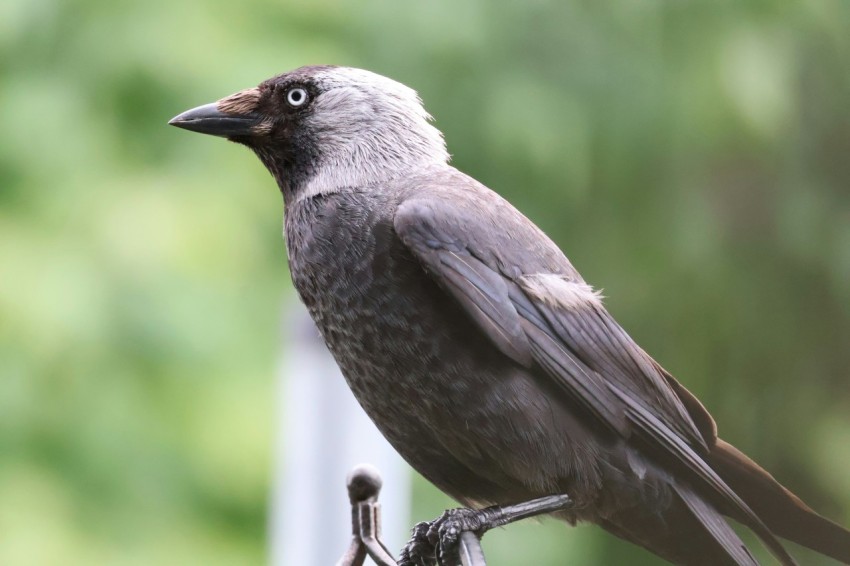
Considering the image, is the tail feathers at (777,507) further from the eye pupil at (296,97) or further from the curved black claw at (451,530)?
the eye pupil at (296,97)

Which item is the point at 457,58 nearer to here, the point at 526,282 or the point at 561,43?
the point at 561,43

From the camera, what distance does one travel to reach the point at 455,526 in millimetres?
1960

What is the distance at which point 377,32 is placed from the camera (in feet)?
13.0

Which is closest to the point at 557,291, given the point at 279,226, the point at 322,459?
the point at 322,459

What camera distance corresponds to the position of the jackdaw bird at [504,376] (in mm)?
2023

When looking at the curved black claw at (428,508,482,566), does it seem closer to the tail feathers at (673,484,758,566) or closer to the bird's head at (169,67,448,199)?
the tail feathers at (673,484,758,566)

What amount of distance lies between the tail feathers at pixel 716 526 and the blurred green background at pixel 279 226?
5.64 ft

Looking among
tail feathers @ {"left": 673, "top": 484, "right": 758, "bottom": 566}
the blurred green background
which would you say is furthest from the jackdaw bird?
the blurred green background

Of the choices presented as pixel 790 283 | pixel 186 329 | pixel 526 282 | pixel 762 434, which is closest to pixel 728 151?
pixel 790 283

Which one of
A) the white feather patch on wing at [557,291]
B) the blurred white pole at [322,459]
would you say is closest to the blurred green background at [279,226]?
the blurred white pole at [322,459]

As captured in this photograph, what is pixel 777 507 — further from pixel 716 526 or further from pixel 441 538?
pixel 441 538

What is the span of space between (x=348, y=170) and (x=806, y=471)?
2.14 meters

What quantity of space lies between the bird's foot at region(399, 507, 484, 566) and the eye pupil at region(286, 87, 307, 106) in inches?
37.5

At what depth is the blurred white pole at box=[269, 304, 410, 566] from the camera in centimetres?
318
